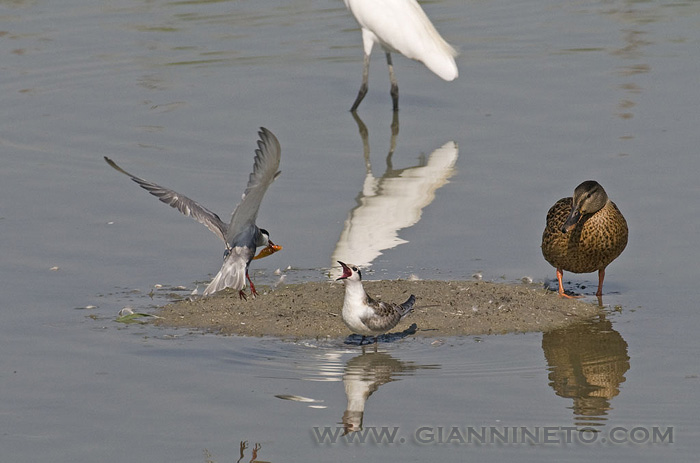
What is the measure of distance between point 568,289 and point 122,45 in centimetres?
1120

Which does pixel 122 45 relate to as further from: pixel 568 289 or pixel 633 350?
pixel 633 350

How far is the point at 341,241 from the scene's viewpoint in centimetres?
1030

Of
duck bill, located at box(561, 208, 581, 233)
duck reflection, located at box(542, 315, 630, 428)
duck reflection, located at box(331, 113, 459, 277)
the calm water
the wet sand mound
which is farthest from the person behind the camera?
duck reflection, located at box(331, 113, 459, 277)

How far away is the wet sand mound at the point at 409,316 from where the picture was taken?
807 centimetres

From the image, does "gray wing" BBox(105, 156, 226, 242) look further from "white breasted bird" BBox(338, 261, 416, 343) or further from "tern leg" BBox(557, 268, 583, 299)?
"tern leg" BBox(557, 268, 583, 299)

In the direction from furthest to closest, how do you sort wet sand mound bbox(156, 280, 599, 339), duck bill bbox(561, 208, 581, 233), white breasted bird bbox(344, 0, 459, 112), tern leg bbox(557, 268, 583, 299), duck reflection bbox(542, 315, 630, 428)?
white breasted bird bbox(344, 0, 459, 112) < tern leg bbox(557, 268, 583, 299) < duck bill bbox(561, 208, 581, 233) < wet sand mound bbox(156, 280, 599, 339) < duck reflection bbox(542, 315, 630, 428)

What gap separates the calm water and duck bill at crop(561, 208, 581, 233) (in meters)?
0.60

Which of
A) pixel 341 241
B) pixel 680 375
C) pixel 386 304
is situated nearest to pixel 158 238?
pixel 341 241

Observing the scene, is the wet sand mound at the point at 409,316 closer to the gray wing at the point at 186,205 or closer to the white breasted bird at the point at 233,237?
the white breasted bird at the point at 233,237

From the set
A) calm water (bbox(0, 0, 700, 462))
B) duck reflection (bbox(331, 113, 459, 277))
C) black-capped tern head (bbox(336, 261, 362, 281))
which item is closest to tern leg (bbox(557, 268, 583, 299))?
calm water (bbox(0, 0, 700, 462))

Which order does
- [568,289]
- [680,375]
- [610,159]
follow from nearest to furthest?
[680,375] < [568,289] < [610,159]

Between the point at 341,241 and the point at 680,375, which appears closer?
the point at 680,375

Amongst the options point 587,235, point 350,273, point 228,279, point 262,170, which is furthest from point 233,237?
point 587,235

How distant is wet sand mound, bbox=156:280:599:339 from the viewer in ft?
26.5
